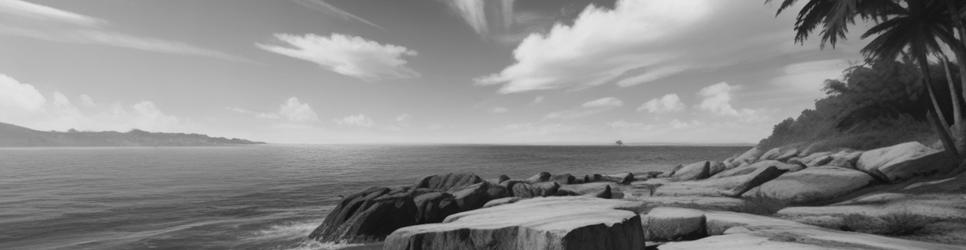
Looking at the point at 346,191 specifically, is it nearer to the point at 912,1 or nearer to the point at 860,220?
the point at 860,220

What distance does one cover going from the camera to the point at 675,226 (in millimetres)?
9148

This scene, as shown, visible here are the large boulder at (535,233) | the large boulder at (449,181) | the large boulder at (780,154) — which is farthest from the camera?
the large boulder at (780,154)

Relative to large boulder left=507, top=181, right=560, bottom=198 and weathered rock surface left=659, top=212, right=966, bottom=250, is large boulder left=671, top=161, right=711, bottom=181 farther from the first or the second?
weathered rock surface left=659, top=212, right=966, bottom=250

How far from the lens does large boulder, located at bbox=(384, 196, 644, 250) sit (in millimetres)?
6023

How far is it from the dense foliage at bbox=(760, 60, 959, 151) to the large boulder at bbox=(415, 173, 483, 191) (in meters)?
34.0

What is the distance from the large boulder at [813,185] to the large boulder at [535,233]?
1203cm

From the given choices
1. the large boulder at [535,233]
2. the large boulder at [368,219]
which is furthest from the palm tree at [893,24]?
the large boulder at [368,219]

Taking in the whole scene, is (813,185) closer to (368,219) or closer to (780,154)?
(368,219)

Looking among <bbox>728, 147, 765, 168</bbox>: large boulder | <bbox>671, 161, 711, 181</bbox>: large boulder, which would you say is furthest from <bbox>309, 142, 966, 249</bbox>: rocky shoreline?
<bbox>728, 147, 765, 168</bbox>: large boulder

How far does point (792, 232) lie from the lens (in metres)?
7.39

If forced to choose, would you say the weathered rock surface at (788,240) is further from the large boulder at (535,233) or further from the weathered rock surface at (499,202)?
the weathered rock surface at (499,202)

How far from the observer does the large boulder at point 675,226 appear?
896 cm

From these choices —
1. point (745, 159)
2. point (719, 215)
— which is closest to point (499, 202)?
point (719, 215)

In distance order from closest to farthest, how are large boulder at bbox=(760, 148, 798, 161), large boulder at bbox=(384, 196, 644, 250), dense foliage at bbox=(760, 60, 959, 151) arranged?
large boulder at bbox=(384, 196, 644, 250) → dense foliage at bbox=(760, 60, 959, 151) → large boulder at bbox=(760, 148, 798, 161)
